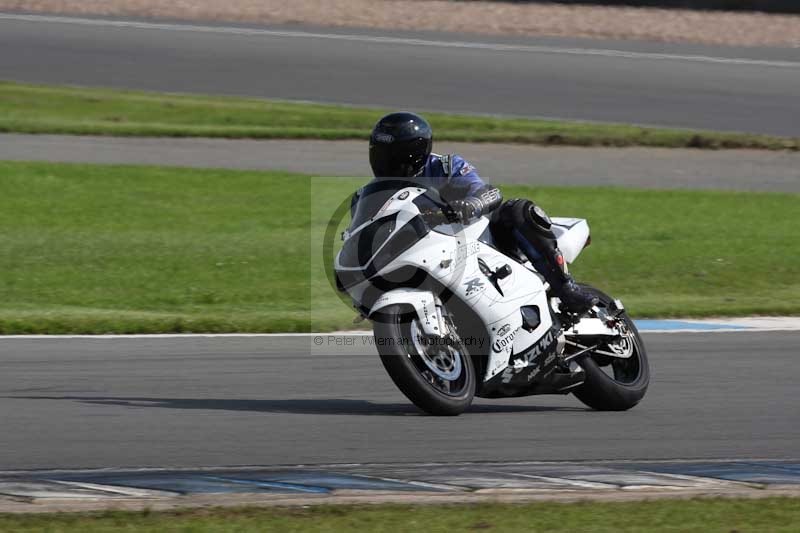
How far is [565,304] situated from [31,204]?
10060 mm

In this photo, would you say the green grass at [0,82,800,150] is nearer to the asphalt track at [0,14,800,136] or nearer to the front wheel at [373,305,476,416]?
the asphalt track at [0,14,800,136]

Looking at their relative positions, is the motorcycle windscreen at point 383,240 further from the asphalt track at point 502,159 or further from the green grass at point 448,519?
the asphalt track at point 502,159

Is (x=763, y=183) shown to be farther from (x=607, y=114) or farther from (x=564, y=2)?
(x=564, y=2)

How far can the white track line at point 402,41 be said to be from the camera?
2555cm

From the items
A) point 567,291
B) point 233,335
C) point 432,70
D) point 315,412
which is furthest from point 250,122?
point 567,291

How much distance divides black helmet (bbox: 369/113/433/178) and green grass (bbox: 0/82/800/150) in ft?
41.9

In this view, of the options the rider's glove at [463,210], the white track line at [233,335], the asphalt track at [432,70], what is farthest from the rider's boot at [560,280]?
the asphalt track at [432,70]

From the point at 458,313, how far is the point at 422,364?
1.43 ft

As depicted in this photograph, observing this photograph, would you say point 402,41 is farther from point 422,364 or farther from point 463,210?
point 422,364

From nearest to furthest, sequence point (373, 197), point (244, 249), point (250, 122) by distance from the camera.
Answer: point (373, 197) → point (244, 249) → point (250, 122)

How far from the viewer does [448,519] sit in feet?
18.4

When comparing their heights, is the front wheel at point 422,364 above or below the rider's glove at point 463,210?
below

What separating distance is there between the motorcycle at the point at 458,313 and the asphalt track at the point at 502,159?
33.4ft

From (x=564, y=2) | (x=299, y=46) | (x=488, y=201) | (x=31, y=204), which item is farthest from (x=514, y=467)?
(x=564, y=2)
